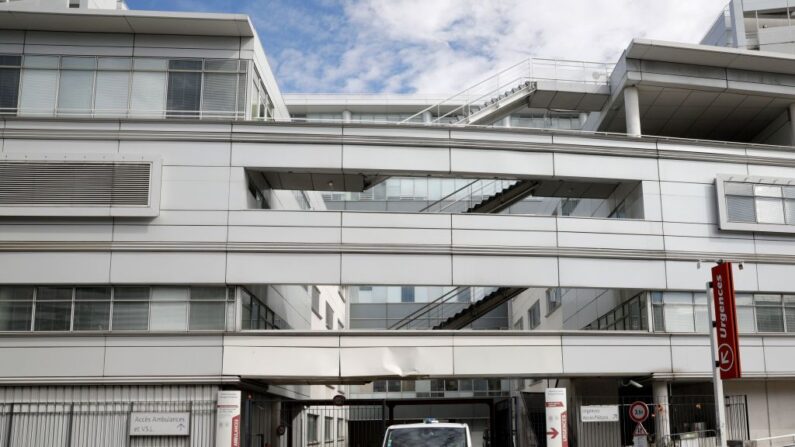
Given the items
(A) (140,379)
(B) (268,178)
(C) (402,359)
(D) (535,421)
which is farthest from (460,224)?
(A) (140,379)

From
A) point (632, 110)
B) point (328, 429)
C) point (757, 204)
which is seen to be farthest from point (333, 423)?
point (757, 204)

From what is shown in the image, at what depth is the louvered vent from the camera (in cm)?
2716

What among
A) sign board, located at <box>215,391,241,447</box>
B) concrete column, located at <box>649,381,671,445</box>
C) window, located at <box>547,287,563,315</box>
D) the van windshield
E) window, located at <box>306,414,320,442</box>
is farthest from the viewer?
window, located at <box>547,287,563,315</box>

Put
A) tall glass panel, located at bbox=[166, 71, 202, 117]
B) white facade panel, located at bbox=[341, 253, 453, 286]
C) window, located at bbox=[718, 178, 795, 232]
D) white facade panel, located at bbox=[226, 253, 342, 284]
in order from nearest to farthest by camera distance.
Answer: white facade panel, located at bbox=[226, 253, 342, 284]
white facade panel, located at bbox=[341, 253, 453, 286]
tall glass panel, located at bbox=[166, 71, 202, 117]
window, located at bbox=[718, 178, 795, 232]

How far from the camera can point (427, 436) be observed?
2047cm

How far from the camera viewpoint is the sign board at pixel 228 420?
23.7 m

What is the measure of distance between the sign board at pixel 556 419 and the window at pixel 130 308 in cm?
1265

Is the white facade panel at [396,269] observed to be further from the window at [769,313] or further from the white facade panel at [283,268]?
the window at [769,313]

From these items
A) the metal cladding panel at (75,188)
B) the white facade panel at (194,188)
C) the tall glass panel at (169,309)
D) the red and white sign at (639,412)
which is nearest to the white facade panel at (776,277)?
the red and white sign at (639,412)

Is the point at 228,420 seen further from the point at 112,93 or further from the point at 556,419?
the point at 112,93

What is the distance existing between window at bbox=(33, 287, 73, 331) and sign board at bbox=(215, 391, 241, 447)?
6390mm

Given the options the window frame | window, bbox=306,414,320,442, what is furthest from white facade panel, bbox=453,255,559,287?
window, bbox=306,414,320,442

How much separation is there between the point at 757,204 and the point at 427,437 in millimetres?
16960

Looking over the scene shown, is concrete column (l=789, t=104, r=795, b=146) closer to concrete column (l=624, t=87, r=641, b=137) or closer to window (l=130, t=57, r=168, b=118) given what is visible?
concrete column (l=624, t=87, r=641, b=137)
